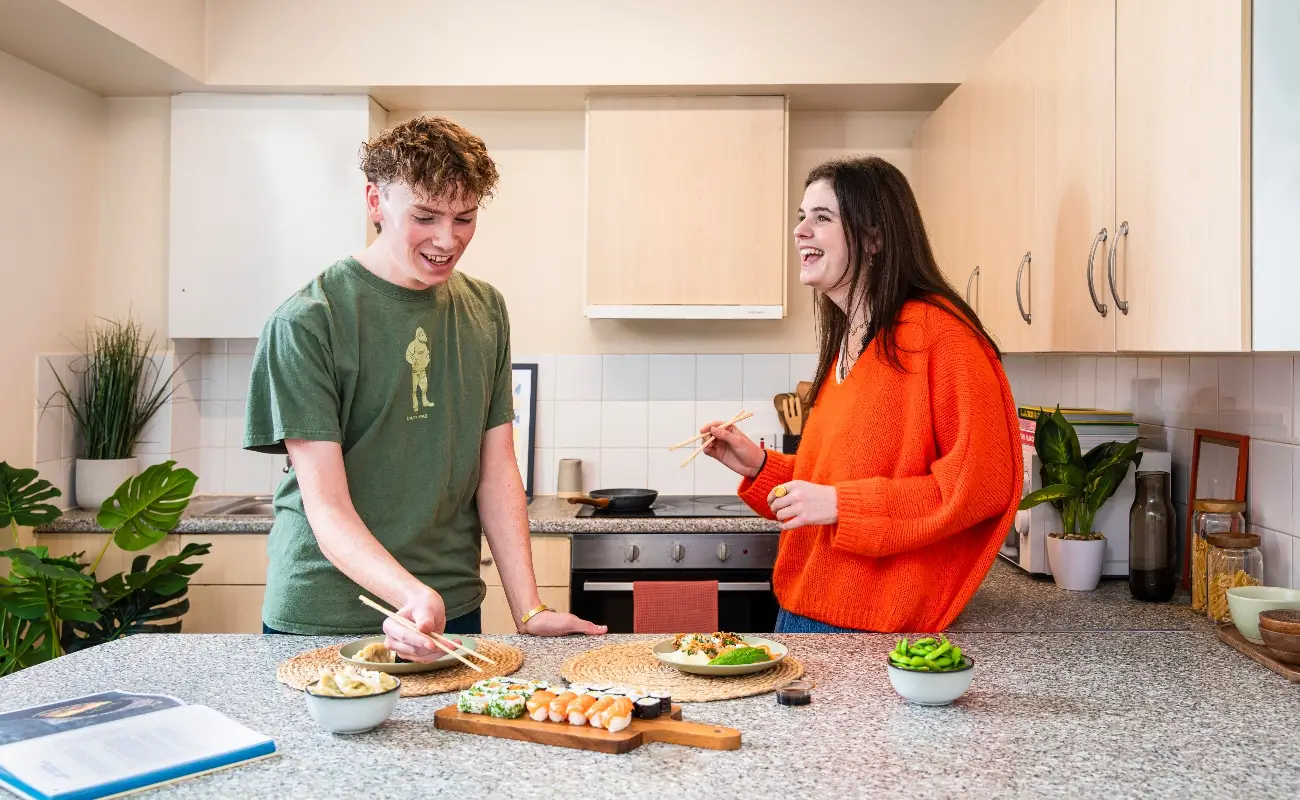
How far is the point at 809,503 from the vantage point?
5.91 feet

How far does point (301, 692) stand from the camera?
144cm


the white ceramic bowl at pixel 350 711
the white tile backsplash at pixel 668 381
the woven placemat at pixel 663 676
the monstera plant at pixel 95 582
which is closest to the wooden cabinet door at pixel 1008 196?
the white tile backsplash at pixel 668 381

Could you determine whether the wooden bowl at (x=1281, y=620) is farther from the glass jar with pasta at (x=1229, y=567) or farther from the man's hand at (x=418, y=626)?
the man's hand at (x=418, y=626)

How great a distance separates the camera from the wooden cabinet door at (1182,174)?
5.23 ft

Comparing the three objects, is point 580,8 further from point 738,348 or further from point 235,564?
point 235,564

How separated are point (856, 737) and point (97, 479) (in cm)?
288

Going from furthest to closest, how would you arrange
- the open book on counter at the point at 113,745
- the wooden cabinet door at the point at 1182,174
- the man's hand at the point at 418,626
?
the wooden cabinet door at the point at 1182,174, the man's hand at the point at 418,626, the open book on counter at the point at 113,745

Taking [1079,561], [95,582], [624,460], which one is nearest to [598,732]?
[1079,561]

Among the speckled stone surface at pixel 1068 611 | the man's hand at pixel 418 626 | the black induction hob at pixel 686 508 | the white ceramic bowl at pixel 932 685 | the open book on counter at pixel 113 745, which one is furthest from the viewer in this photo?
the black induction hob at pixel 686 508

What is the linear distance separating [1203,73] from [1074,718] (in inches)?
39.8

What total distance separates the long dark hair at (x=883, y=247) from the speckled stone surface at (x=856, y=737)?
613 mm

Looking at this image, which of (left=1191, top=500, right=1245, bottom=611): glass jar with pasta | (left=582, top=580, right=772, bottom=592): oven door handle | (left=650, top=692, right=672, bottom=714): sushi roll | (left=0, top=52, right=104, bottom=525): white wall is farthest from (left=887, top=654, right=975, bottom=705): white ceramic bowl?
(left=0, top=52, right=104, bottom=525): white wall

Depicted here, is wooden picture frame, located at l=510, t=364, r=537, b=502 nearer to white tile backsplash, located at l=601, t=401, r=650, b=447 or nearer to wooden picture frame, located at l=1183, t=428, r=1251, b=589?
white tile backsplash, located at l=601, t=401, r=650, b=447

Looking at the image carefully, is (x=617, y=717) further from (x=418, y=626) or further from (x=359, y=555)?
(x=359, y=555)
